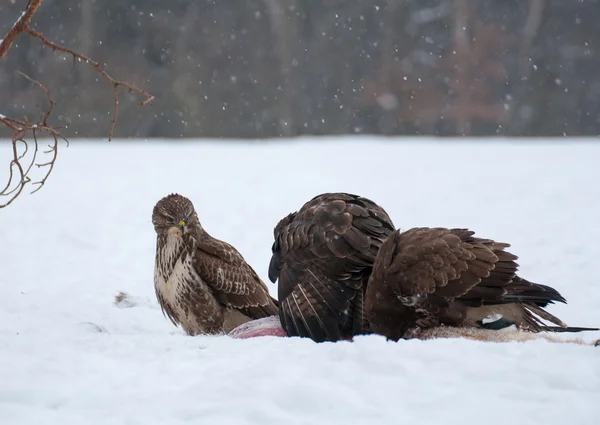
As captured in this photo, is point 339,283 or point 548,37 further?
point 548,37

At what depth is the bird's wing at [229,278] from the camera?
5605 mm

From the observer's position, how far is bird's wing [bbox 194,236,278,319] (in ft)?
18.4

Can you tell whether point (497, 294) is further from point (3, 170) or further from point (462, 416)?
point (3, 170)

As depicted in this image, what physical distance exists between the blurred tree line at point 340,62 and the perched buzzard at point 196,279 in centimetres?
2072

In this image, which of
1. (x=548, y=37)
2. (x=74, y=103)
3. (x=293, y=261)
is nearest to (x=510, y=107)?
(x=548, y=37)

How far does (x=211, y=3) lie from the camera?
2728cm

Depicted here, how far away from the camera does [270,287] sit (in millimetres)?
8180

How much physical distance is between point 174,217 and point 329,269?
1204mm

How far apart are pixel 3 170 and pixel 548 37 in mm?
20776

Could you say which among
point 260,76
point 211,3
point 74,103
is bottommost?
point 74,103

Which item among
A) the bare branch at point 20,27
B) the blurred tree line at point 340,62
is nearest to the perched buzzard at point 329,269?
the bare branch at point 20,27

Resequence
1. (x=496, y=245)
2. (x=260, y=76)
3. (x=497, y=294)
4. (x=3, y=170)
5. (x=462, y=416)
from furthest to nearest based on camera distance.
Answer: (x=260, y=76) < (x=3, y=170) < (x=496, y=245) < (x=497, y=294) < (x=462, y=416)

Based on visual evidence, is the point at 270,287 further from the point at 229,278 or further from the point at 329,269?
the point at 329,269

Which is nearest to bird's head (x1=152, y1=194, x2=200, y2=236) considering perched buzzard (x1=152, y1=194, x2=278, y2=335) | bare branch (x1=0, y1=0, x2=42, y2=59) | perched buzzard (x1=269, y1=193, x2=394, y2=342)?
perched buzzard (x1=152, y1=194, x2=278, y2=335)
